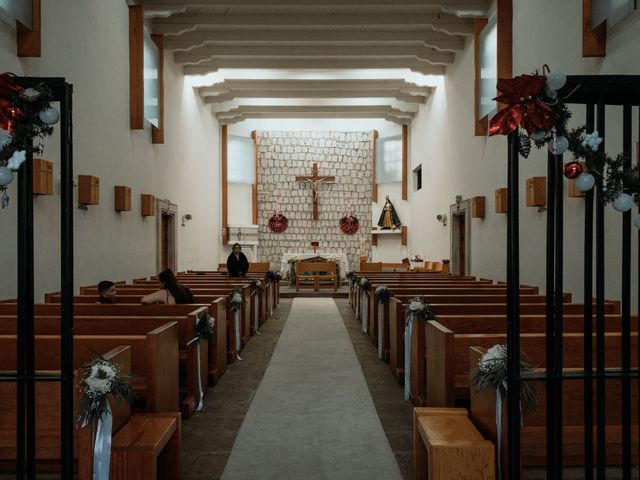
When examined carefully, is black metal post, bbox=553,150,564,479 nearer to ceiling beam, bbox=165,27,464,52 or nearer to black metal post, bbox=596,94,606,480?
black metal post, bbox=596,94,606,480

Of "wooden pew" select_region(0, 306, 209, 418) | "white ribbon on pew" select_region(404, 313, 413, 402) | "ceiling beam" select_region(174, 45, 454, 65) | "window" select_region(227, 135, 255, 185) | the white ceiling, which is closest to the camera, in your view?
"wooden pew" select_region(0, 306, 209, 418)

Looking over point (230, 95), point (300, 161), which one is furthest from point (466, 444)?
point (300, 161)

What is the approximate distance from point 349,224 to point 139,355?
1387 cm

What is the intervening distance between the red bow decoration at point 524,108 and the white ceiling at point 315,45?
24.4ft

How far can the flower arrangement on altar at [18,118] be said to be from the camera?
200 cm

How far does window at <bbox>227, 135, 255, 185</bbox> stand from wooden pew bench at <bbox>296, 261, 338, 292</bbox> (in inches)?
171

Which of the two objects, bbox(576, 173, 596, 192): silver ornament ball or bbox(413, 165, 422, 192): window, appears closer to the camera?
bbox(576, 173, 596, 192): silver ornament ball

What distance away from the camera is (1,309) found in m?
4.51

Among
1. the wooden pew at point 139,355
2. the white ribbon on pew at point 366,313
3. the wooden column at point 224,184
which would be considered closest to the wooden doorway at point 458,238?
the white ribbon on pew at point 366,313

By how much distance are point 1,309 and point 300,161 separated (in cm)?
1306

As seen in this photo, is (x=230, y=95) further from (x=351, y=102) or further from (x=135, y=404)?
(x=135, y=404)

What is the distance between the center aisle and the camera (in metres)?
2.94

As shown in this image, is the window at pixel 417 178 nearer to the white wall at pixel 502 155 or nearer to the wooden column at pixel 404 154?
the white wall at pixel 502 155

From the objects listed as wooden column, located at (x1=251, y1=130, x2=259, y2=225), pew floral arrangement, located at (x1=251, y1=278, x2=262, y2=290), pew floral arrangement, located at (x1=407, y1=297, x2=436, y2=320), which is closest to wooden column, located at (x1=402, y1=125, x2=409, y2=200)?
wooden column, located at (x1=251, y1=130, x2=259, y2=225)
